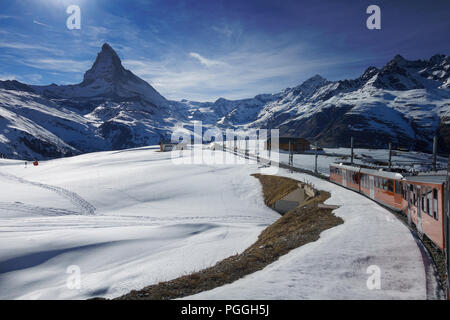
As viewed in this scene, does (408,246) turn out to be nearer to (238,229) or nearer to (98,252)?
(238,229)

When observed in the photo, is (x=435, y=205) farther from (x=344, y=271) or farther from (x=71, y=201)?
(x=71, y=201)

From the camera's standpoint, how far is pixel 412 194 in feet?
51.4

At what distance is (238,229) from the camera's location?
24875mm

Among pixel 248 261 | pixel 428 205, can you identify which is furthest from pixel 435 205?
pixel 248 261

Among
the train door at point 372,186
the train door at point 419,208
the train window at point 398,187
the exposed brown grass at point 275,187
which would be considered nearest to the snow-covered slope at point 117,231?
the exposed brown grass at point 275,187

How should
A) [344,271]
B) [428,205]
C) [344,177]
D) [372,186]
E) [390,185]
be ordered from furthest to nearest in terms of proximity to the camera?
[344,177], [372,186], [390,185], [428,205], [344,271]

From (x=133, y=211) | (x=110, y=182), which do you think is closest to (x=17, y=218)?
(x=133, y=211)

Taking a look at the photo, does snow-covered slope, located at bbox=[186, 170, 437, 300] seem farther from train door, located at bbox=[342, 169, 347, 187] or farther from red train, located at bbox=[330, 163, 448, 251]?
train door, located at bbox=[342, 169, 347, 187]

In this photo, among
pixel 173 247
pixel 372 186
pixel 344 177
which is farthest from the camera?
pixel 344 177

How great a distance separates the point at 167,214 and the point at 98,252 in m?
15.1

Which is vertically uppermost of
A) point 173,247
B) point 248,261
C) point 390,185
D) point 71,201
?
point 390,185

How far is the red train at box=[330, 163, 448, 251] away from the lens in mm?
11086

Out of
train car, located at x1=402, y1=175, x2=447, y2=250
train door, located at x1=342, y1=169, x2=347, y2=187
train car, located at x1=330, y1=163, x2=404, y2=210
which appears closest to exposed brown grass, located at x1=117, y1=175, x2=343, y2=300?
train car, located at x1=402, y1=175, x2=447, y2=250

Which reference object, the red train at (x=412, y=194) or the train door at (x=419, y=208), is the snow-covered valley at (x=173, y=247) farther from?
the red train at (x=412, y=194)
